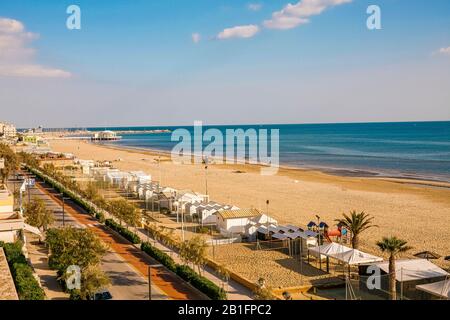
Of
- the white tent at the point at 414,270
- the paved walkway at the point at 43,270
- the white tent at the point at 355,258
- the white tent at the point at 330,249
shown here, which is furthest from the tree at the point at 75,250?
the white tent at the point at 414,270

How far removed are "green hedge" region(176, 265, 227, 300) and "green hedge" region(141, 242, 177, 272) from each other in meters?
0.91

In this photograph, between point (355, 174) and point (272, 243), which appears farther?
point (355, 174)

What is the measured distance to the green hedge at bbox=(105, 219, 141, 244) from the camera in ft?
84.7

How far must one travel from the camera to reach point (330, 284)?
19.0m

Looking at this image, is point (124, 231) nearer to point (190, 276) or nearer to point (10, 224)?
point (10, 224)

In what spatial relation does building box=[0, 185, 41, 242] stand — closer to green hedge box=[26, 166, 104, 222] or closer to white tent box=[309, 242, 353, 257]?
green hedge box=[26, 166, 104, 222]

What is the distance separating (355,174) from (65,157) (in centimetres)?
4834

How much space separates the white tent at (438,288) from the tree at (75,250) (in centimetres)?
1229

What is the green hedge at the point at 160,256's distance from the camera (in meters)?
20.8

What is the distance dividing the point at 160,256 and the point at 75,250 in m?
4.81

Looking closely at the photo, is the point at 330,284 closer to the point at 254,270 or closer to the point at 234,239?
the point at 254,270

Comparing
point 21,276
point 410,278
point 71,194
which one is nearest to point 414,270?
point 410,278

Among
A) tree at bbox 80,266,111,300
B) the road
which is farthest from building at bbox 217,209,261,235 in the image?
tree at bbox 80,266,111,300
